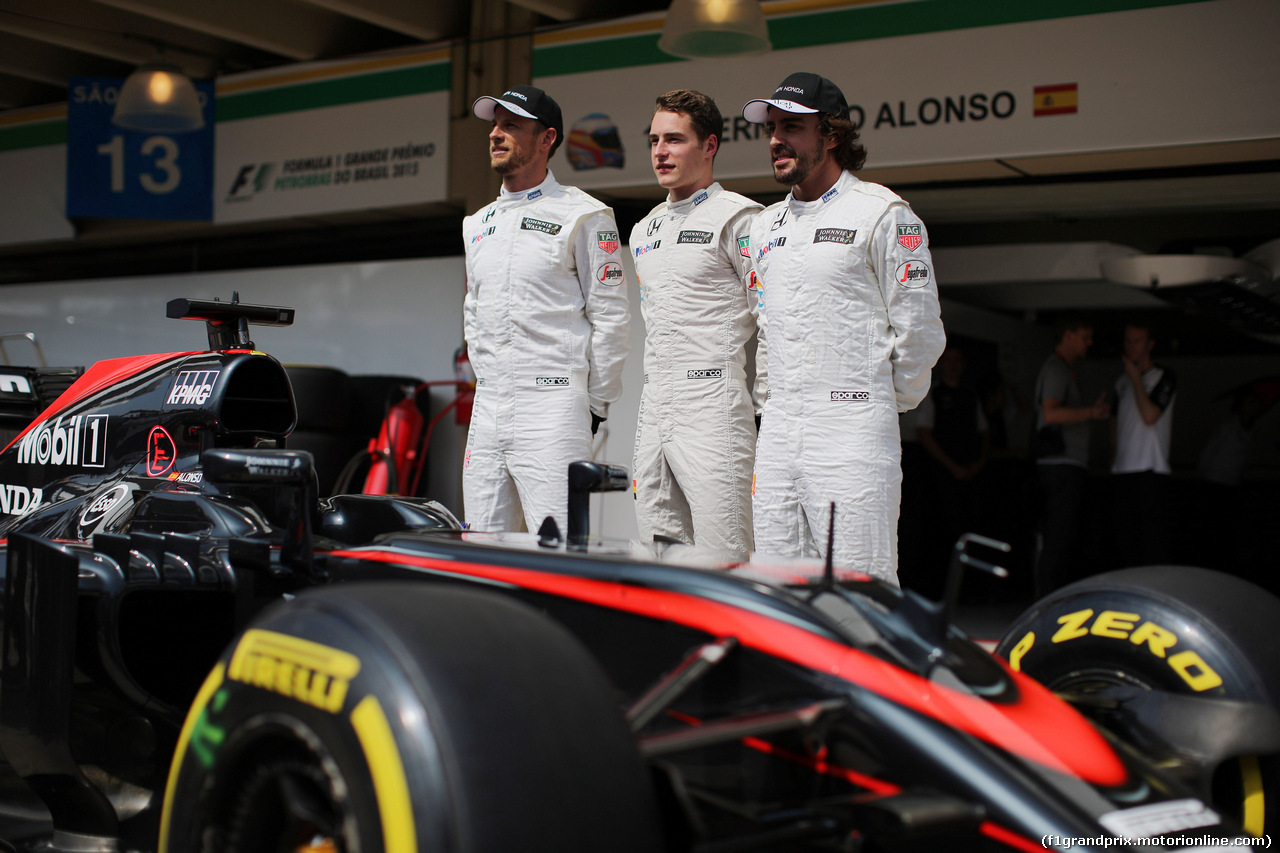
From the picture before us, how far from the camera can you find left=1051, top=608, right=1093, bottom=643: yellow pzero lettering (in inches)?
75.2

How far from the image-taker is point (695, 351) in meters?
3.39

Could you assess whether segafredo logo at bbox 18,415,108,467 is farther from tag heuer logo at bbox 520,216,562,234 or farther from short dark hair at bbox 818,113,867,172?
short dark hair at bbox 818,113,867,172

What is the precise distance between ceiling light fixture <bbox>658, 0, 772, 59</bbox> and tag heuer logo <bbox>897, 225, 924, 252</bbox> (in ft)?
7.02

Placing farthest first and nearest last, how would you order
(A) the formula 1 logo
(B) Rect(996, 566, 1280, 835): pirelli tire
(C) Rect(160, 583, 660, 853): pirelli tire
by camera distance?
(A) the formula 1 logo → (B) Rect(996, 566, 1280, 835): pirelli tire → (C) Rect(160, 583, 660, 853): pirelli tire

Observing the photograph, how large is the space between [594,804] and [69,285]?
29.7ft

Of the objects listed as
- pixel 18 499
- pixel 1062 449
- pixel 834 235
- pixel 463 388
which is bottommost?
pixel 18 499

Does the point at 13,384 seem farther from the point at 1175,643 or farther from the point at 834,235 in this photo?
the point at 1175,643

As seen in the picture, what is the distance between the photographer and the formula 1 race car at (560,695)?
3.77 ft

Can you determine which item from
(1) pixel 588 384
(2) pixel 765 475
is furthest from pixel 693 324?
(2) pixel 765 475

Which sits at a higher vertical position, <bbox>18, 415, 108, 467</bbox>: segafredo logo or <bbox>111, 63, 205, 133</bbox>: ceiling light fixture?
<bbox>111, 63, 205, 133</bbox>: ceiling light fixture

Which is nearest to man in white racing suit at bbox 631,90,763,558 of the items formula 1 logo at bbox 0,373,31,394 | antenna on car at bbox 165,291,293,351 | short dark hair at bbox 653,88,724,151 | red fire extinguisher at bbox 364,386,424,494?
short dark hair at bbox 653,88,724,151

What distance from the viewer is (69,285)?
8938 millimetres

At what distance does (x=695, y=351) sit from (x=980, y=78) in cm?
283

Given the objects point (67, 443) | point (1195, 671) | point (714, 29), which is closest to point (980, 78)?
point (714, 29)
